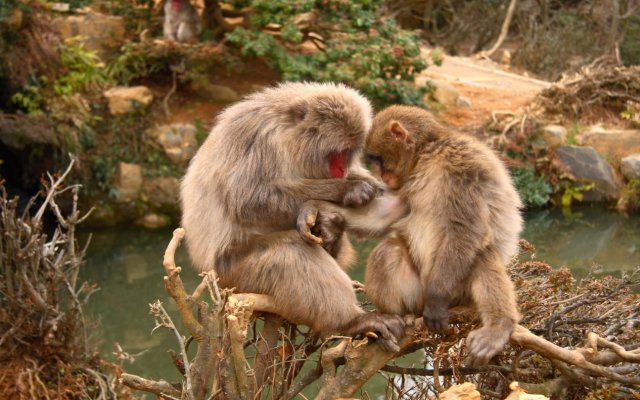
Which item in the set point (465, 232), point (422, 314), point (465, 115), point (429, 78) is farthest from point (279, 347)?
point (429, 78)

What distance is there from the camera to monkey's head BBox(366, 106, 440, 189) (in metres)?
4.02

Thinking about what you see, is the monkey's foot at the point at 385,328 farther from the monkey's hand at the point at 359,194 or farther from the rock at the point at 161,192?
the rock at the point at 161,192

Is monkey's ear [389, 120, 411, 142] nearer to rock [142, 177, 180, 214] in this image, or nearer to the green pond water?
the green pond water

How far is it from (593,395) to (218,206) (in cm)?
204

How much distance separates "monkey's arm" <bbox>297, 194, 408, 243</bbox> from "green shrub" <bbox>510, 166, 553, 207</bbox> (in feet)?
29.9

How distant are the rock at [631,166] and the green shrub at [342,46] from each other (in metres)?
3.37

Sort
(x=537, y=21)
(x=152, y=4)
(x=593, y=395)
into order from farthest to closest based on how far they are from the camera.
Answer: (x=537, y=21) < (x=152, y=4) < (x=593, y=395)

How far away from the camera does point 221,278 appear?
428 centimetres

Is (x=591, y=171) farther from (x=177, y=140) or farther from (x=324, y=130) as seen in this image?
(x=324, y=130)

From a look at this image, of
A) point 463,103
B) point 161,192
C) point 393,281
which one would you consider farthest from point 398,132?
point 463,103

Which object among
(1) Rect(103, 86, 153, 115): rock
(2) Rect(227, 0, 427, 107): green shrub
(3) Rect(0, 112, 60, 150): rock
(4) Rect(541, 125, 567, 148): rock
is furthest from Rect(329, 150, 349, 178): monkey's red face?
(4) Rect(541, 125, 567, 148): rock

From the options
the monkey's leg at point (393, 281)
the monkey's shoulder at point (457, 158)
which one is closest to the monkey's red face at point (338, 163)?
the monkey's shoulder at point (457, 158)

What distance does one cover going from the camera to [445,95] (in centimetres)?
1434

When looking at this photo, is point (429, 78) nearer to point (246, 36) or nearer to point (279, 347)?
point (246, 36)
